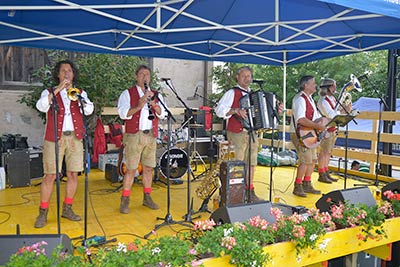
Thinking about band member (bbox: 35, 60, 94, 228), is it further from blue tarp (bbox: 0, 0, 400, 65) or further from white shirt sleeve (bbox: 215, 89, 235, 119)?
white shirt sleeve (bbox: 215, 89, 235, 119)

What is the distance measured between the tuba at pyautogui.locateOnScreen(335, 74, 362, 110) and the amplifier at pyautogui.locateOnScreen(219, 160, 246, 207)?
2.26 meters

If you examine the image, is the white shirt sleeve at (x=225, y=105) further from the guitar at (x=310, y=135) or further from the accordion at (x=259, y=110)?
the guitar at (x=310, y=135)

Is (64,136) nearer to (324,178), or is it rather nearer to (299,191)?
(299,191)

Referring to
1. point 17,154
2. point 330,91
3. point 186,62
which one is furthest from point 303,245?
point 186,62

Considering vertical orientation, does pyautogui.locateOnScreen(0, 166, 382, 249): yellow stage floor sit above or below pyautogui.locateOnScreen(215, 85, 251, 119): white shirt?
below

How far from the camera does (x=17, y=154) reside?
5.43 metres

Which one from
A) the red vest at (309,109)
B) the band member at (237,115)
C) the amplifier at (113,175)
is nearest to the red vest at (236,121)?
the band member at (237,115)

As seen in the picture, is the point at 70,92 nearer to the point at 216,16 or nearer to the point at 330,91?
the point at 216,16

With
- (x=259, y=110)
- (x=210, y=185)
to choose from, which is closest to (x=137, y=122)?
(x=210, y=185)

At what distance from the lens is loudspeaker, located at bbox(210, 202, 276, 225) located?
2512 mm

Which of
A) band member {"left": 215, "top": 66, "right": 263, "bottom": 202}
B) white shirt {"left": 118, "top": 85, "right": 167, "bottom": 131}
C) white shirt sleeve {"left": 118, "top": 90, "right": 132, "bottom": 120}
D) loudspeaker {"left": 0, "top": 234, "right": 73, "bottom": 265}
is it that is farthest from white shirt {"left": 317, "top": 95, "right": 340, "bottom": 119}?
loudspeaker {"left": 0, "top": 234, "right": 73, "bottom": 265}

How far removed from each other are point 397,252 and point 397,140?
10.4 ft

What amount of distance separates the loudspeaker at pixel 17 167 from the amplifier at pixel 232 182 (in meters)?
3.24

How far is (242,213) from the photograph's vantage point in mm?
2559
